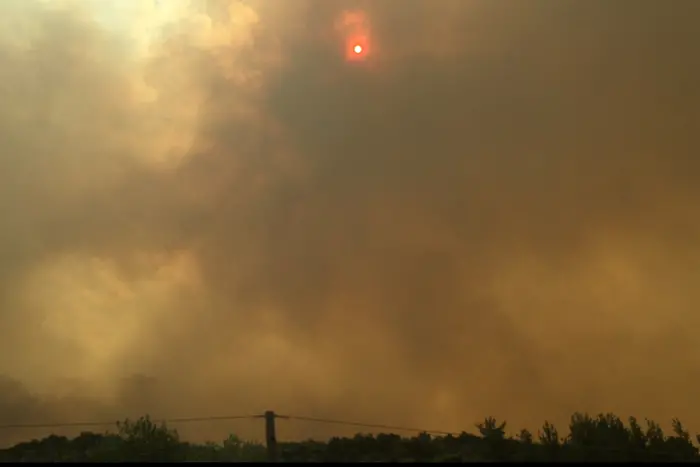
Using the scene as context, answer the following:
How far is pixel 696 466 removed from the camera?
1620 centimetres

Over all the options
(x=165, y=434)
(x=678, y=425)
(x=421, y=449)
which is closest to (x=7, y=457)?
(x=165, y=434)

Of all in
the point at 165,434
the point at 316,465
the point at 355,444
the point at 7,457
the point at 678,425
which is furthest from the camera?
the point at 678,425

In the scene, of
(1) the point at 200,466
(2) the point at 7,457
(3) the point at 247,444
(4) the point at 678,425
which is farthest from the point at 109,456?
(4) the point at 678,425

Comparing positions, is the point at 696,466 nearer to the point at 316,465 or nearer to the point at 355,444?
the point at 316,465

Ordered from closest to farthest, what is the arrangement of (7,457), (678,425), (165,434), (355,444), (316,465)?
(316,465) < (7,457) < (355,444) < (165,434) < (678,425)

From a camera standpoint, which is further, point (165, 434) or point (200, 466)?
point (165, 434)

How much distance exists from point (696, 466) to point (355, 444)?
70.8 feet

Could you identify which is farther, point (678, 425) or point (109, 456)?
point (678, 425)

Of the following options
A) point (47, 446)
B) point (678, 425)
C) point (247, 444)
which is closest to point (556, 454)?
point (247, 444)

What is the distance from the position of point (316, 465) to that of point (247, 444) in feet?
70.2

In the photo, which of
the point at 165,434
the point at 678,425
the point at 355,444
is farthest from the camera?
the point at 678,425

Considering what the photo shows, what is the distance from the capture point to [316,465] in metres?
16.0

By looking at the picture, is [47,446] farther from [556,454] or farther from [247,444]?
[556,454]

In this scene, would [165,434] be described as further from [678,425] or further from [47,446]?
[678,425]
